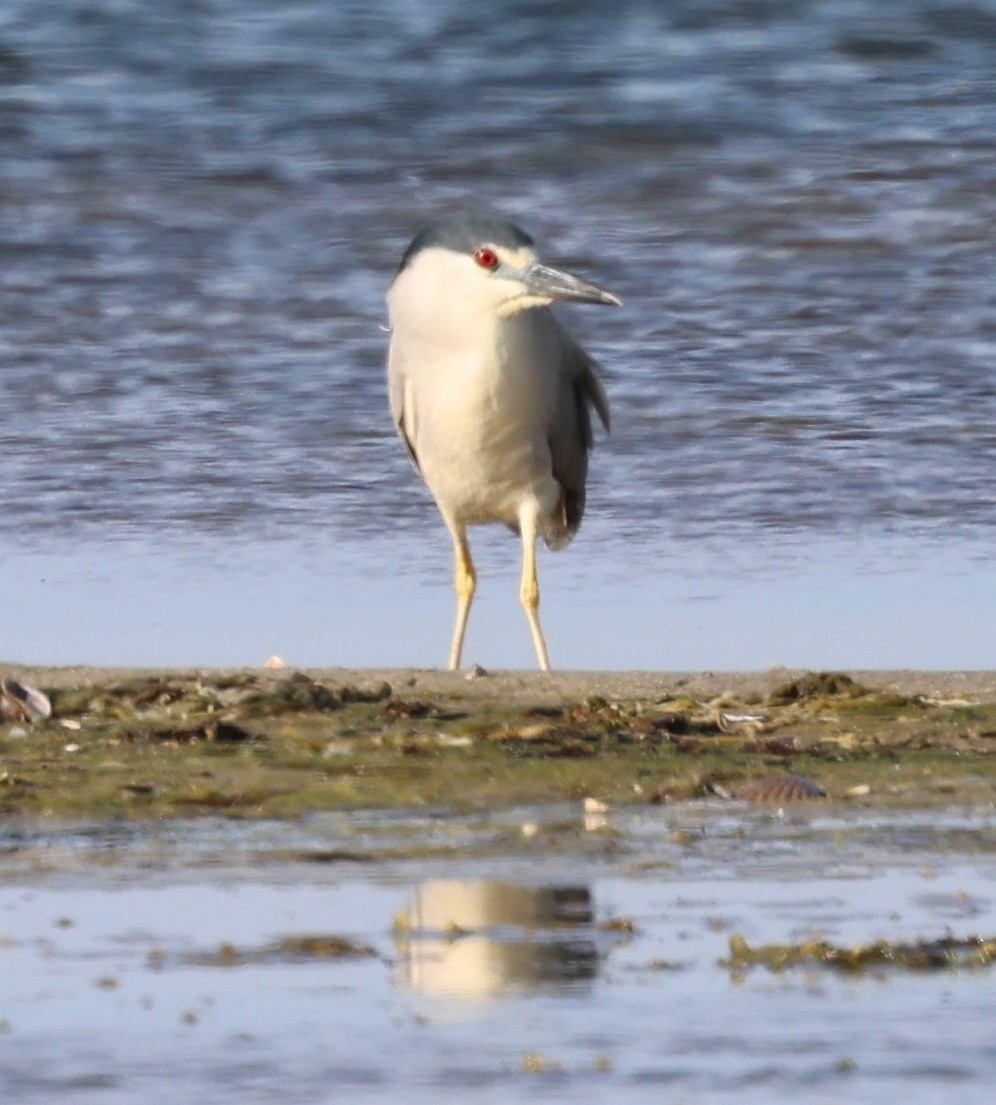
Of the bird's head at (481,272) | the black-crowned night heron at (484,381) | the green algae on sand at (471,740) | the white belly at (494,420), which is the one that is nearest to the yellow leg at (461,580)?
the black-crowned night heron at (484,381)

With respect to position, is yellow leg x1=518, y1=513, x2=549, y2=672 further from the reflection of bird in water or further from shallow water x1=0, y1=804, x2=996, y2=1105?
the reflection of bird in water

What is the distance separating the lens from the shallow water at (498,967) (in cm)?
352

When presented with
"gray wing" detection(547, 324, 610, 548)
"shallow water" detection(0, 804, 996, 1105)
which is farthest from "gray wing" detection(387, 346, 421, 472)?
"shallow water" detection(0, 804, 996, 1105)

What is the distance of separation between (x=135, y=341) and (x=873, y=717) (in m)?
5.94

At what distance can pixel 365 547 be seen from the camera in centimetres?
972

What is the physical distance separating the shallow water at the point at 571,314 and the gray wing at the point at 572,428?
253 millimetres

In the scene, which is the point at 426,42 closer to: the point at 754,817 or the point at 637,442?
the point at 637,442

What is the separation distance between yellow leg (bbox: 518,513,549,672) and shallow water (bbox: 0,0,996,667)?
0.48 ft

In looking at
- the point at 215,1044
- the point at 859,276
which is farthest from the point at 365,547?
the point at 215,1044

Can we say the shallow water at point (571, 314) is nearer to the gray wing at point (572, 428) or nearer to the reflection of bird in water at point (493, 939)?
the gray wing at point (572, 428)

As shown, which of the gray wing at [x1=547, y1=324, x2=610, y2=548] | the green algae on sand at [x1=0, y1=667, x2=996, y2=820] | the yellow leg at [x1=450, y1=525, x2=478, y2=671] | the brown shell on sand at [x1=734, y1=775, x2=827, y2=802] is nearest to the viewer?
the brown shell on sand at [x1=734, y1=775, x2=827, y2=802]

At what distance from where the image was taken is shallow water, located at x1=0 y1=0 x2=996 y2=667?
9148 millimetres

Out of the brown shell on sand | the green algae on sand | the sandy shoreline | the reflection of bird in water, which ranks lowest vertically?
the sandy shoreline

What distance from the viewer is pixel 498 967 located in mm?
4078
